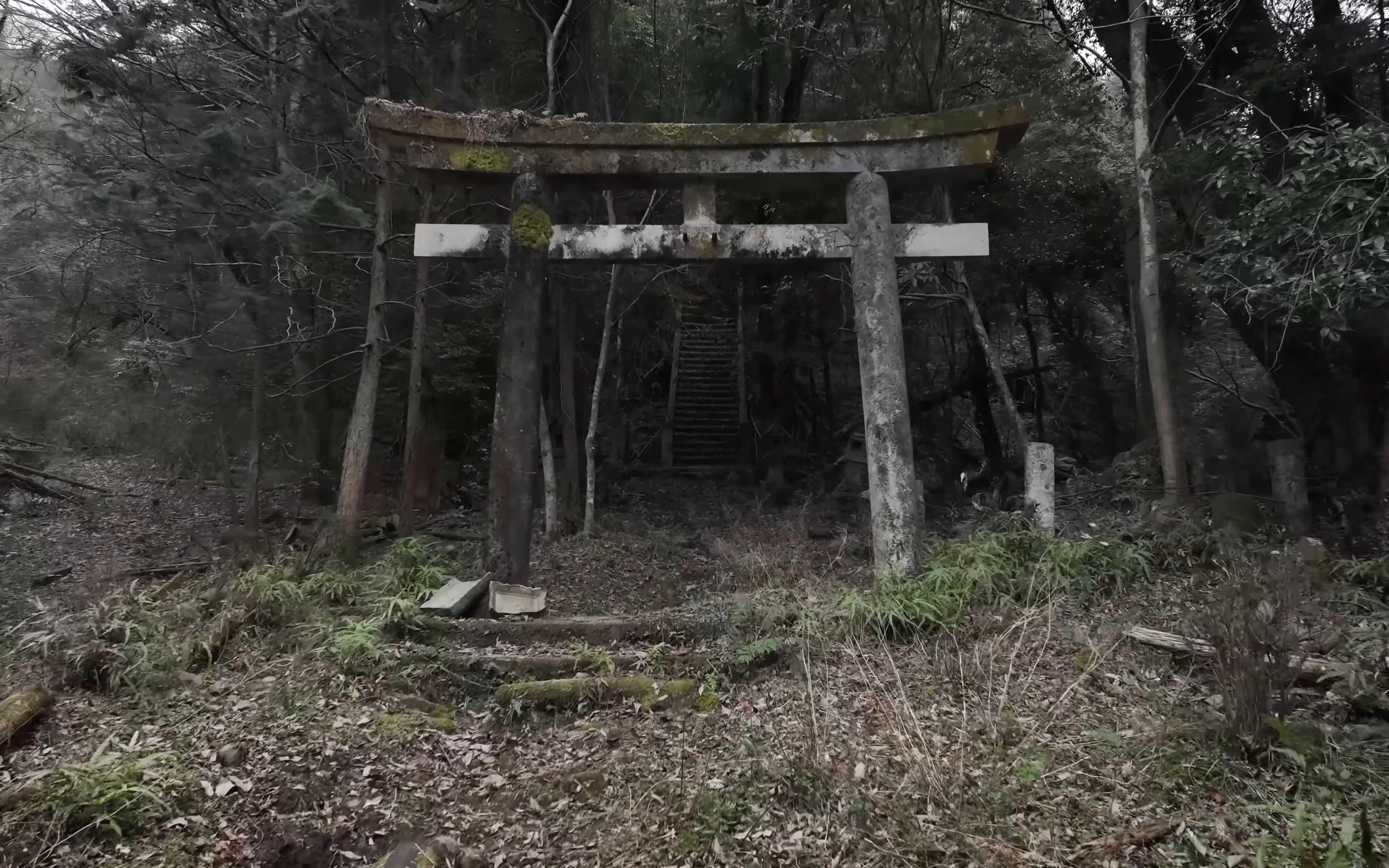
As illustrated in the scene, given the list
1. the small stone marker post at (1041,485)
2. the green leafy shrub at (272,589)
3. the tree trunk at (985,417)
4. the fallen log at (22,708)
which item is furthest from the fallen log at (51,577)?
the tree trunk at (985,417)

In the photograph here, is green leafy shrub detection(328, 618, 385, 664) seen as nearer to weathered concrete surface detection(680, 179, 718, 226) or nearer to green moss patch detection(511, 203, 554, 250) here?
green moss patch detection(511, 203, 554, 250)

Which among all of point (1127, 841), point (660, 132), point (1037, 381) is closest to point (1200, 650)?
point (1127, 841)

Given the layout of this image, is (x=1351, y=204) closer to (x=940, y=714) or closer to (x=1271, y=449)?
(x=1271, y=449)

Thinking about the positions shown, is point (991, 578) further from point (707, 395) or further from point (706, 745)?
point (707, 395)

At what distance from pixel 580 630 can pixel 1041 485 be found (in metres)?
4.67

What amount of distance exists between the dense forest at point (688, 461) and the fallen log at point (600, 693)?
3cm

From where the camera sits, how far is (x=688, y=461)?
14758 millimetres

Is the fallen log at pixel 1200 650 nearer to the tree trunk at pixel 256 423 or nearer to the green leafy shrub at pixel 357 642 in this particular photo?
the green leafy shrub at pixel 357 642

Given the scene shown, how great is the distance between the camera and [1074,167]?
10.7m

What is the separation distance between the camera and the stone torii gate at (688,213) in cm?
676

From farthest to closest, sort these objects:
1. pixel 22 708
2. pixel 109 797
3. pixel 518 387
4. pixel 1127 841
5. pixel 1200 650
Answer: pixel 518 387, pixel 1200 650, pixel 22 708, pixel 109 797, pixel 1127 841

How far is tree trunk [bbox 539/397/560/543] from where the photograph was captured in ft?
32.2

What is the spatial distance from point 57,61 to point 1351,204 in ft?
40.3

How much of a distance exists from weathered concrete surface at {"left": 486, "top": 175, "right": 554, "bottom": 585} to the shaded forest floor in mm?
1277
